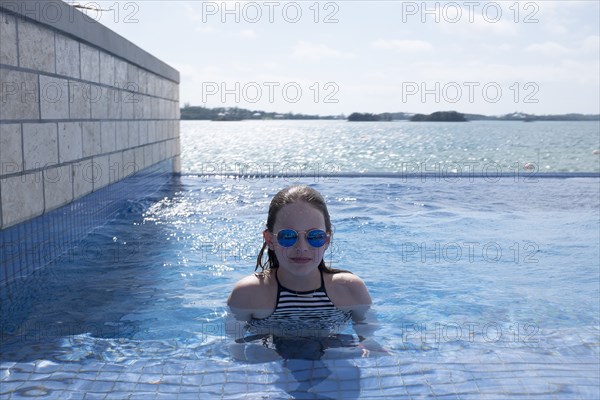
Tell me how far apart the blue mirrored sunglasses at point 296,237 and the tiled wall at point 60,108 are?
2366 mm

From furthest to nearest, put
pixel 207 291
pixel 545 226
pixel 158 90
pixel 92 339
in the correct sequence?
pixel 158 90 → pixel 545 226 → pixel 207 291 → pixel 92 339

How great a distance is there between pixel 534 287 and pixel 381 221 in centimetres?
322

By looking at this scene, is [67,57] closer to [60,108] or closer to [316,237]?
[60,108]

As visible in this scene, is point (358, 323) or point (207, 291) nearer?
point (358, 323)

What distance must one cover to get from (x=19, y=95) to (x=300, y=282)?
114 inches

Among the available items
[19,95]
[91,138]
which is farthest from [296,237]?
[91,138]

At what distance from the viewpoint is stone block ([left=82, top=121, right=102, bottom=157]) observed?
6.96 meters

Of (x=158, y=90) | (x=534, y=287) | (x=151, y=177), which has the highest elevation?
(x=158, y=90)

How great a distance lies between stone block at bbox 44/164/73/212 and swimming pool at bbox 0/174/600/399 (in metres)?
0.58

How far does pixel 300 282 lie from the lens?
12.2 ft

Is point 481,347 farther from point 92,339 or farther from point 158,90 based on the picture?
point 158,90

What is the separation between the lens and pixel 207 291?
580cm

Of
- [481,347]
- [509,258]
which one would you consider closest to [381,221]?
[509,258]

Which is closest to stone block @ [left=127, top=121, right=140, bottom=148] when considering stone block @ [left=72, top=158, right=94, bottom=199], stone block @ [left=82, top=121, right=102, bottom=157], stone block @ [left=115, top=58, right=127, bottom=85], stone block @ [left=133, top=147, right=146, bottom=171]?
stone block @ [left=133, top=147, right=146, bottom=171]
